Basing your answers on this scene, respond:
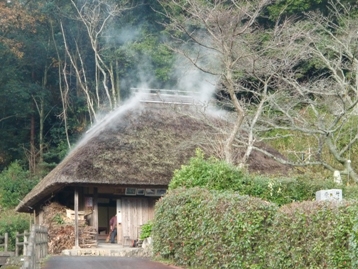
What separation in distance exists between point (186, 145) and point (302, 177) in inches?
302

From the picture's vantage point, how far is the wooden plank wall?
87.8ft

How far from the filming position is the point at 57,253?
2488 cm

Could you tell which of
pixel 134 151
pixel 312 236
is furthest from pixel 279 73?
pixel 312 236

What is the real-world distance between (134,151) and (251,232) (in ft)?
45.6

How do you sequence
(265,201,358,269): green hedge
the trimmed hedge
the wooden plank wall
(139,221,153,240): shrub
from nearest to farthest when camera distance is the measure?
(265,201,358,269): green hedge < the trimmed hedge < (139,221,153,240): shrub < the wooden plank wall

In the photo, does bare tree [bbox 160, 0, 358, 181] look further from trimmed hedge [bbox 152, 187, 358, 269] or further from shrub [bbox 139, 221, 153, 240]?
trimmed hedge [bbox 152, 187, 358, 269]

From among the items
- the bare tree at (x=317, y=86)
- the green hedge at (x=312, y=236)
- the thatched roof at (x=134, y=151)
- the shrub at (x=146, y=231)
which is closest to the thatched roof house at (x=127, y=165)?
the thatched roof at (x=134, y=151)

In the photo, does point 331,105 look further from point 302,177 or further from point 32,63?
point 32,63

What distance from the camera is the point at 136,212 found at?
26.9m

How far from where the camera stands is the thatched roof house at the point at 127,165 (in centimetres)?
2517

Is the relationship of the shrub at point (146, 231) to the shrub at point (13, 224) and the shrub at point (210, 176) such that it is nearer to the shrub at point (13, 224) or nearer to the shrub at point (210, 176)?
the shrub at point (210, 176)

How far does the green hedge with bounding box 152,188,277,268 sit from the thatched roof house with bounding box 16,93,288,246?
6988 millimetres

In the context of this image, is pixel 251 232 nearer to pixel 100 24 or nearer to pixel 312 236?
pixel 312 236

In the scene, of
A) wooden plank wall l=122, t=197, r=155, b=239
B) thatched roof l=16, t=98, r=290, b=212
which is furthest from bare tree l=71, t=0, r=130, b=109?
wooden plank wall l=122, t=197, r=155, b=239
